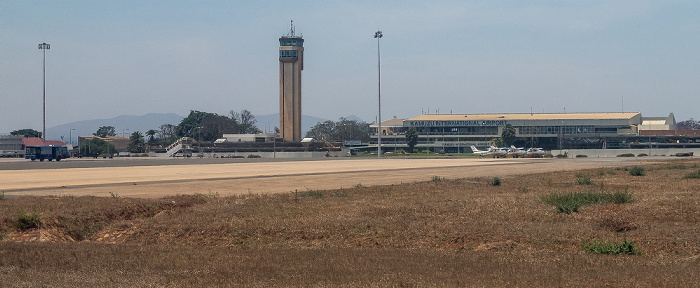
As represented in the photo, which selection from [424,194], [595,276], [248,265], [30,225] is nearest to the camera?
[595,276]

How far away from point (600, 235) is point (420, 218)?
267 inches

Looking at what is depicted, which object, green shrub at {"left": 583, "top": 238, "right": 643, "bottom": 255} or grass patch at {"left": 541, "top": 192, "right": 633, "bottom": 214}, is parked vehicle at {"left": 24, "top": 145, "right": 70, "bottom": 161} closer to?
grass patch at {"left": 541, "top": 192, "right": 633, "bottom": 214}

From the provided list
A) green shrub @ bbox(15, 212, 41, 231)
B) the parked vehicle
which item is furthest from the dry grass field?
the parked vehicle

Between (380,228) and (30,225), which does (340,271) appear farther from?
(30,225)

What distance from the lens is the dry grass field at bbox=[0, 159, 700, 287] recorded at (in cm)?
1422

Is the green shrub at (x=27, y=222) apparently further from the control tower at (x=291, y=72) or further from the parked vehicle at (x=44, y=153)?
the control tower at (x=291, y=72)

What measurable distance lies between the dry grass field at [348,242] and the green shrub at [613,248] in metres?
0.07

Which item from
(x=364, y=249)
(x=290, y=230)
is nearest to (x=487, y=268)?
(x=364, y=249)

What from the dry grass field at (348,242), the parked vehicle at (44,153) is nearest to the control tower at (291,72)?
the parked vehicle at (44,153)

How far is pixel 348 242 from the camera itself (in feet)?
67.7

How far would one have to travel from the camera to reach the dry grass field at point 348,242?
14.2 meters

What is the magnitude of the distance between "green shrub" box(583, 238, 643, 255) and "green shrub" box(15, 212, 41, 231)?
18.5 m

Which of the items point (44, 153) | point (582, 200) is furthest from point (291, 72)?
point (582, 200)

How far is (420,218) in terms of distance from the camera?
80.0 feet
